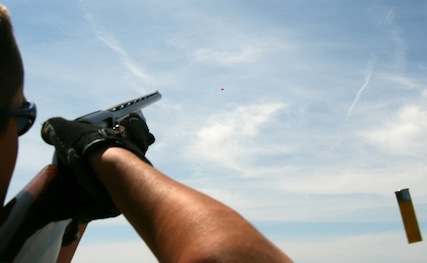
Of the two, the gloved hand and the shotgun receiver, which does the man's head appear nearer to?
the shotgun receiver

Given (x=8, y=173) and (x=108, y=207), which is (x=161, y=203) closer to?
(x=108, y=207)

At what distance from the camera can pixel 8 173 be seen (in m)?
2.47

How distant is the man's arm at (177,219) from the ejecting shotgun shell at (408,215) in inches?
62.0

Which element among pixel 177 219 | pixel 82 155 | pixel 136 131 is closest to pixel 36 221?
pixel 82 155

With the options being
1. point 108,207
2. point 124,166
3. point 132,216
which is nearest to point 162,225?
point 132,216

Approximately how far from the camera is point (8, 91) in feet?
7.68

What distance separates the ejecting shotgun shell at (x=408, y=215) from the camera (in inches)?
119

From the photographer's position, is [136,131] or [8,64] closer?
[8,64]

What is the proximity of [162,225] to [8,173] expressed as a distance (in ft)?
3.24

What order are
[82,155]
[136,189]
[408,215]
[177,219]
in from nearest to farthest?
1. [177,219]
2. [136,189]
3. [82,155]
4. [408,215]

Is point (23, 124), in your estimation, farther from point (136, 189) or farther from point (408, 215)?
point (408, 215)

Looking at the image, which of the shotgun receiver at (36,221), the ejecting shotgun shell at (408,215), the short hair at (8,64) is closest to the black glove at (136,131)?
the shotgun receiver at (36,221)

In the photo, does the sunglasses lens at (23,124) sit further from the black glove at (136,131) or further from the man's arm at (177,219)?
the black glove at (136,131)

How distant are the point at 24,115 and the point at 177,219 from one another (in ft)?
3.66
